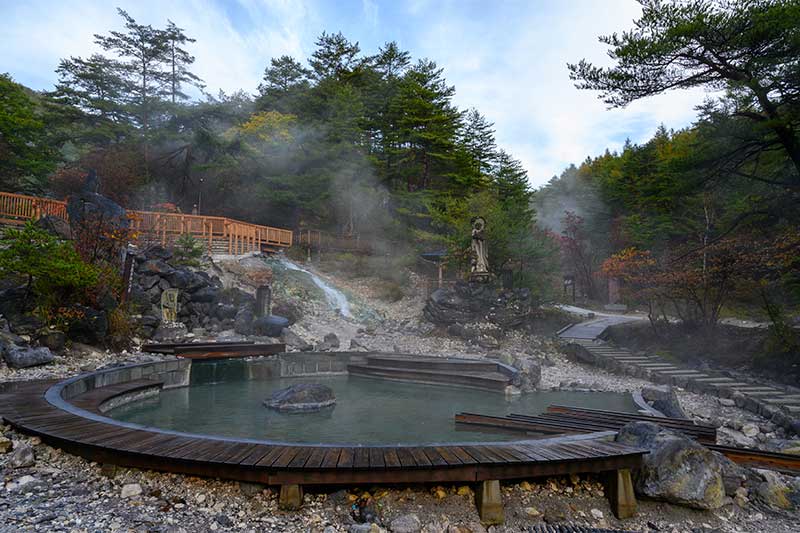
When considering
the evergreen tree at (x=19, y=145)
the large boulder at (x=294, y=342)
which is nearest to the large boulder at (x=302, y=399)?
the large boulder at (x=294, y=342)

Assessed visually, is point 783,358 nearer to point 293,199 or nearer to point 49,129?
point 293,199

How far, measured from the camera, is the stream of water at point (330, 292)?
1744 centimetres

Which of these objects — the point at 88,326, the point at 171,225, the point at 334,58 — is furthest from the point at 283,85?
the point at 88,326

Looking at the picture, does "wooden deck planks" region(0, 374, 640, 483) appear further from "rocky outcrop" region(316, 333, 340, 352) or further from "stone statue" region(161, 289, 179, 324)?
"stone statue" region(161, 289, 179, 324)

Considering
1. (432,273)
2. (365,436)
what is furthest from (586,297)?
(365,436)

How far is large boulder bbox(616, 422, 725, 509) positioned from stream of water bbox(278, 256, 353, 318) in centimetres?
1371

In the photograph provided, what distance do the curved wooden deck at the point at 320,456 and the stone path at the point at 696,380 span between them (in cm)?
448

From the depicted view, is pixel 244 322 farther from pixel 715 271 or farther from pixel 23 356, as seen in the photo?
pixel 715 271

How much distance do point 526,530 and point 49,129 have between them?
32214 millimetres

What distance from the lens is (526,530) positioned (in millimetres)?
3330

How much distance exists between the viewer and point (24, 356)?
24.2 ft

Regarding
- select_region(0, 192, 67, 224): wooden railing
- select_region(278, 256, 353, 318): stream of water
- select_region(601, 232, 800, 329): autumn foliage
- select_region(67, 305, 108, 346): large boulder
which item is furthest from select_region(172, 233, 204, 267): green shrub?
select_region(601, 232, 800, 329): autumn foliage

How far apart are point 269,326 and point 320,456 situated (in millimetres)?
9555

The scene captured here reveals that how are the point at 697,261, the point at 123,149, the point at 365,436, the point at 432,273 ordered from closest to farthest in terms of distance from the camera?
the point at 365,436
the point at 697,261
the point at 432,273
the point at 123,149
